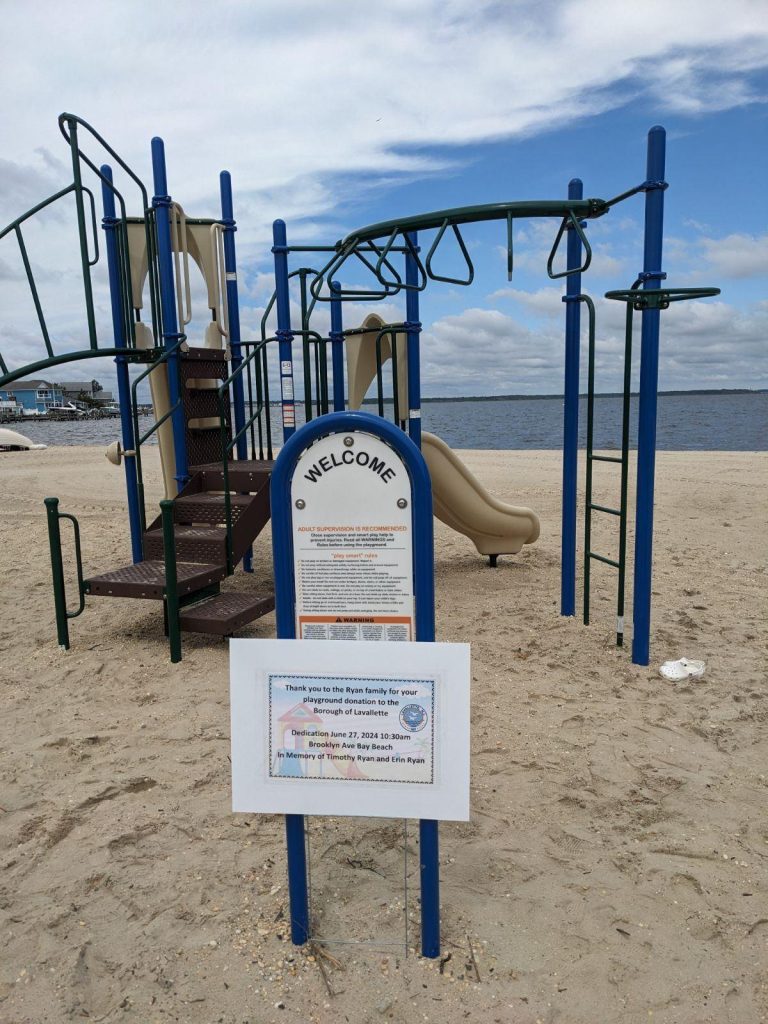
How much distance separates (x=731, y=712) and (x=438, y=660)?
A: 8.37 ft

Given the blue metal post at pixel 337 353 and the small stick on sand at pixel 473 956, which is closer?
the small stick on sand at pixel 473 956

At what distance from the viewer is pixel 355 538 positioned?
7.19ft

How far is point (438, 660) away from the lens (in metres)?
2.13

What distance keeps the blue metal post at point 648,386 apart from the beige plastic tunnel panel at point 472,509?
99.3 inches

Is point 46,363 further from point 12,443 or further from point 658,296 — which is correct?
point 12,443

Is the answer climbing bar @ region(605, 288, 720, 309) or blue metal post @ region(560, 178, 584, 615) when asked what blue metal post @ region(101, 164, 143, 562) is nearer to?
blue metal post @ region(560, 178, 584, 615)

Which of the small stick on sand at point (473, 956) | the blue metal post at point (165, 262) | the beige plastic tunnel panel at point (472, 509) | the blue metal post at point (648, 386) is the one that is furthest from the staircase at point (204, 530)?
the small stick on sand at point (473, 956)

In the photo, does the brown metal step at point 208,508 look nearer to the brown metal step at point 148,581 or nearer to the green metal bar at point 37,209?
the brown metal step at point 148,581

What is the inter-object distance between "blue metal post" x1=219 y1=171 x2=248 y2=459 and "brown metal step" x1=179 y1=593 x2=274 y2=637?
5.59ft

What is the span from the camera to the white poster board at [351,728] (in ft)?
7.04

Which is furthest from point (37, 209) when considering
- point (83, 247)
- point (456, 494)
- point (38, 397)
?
point (38, 397)

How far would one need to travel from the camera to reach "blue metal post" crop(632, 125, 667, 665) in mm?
4219

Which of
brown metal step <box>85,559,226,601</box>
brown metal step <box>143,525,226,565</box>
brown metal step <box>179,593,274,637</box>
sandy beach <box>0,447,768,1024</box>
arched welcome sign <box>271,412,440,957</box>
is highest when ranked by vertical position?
arched welcome sign <box>271,412,440,957</box>

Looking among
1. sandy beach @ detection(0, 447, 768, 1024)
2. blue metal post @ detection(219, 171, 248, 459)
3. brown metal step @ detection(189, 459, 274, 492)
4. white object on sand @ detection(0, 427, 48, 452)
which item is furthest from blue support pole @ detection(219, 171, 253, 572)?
white object on sand @ detection(0, 427, 48, 452)
